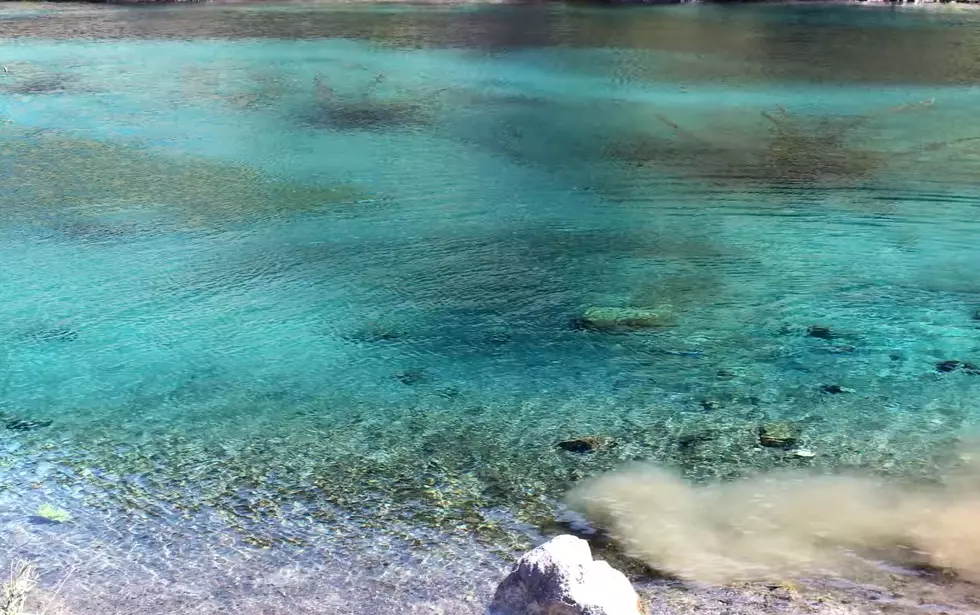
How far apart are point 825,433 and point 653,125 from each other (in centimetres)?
744

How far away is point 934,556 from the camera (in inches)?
192

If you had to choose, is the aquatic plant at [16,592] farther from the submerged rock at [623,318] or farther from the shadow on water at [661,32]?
the shadow on water at [661,32]

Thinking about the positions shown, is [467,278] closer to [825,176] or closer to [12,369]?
[12,369]

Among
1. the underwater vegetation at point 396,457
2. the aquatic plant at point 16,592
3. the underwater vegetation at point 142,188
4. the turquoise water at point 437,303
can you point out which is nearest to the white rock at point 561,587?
the turquoise water at point 437,303

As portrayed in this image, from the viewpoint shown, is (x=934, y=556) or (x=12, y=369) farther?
(x=12, y=369)

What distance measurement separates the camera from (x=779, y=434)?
244 inches

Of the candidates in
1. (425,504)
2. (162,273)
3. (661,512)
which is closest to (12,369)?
(162,273)

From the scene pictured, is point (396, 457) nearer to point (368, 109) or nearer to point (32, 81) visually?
point (368, 109)

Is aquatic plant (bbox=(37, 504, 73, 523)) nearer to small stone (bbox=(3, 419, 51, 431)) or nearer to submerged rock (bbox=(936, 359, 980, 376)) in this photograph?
small stone (bbox=(3, 419, 51, 431))

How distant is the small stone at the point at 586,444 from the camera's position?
6066mm

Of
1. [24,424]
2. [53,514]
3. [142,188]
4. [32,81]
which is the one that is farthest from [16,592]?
[32,81]

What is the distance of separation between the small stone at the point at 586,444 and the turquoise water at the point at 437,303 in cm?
11

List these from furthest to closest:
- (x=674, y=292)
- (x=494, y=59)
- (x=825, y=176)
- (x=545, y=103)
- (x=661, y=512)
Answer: (x=494, y=59), (x=545, y=103), (x=825, y=176), (x=674, y=292), (x=661, y=512)

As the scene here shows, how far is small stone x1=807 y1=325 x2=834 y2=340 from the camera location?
748 centimetres
